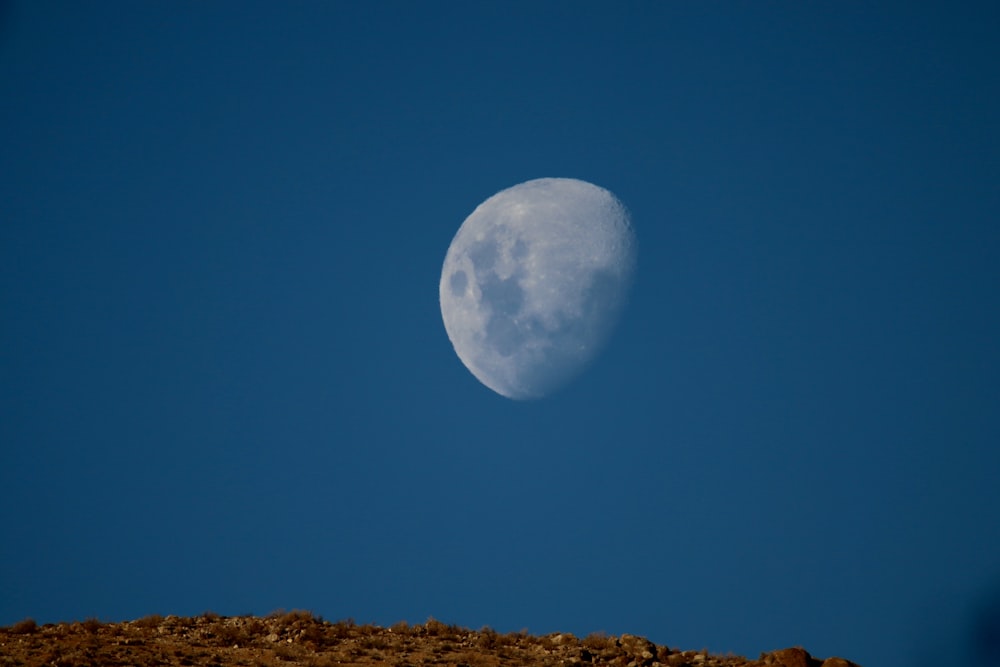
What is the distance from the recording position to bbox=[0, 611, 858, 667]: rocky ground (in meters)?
30.1

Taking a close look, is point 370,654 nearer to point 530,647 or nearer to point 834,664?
point 530,647

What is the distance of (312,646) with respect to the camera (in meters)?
32.2

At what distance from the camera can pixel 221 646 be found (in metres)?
32.3

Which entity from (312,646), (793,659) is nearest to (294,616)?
(312,646)

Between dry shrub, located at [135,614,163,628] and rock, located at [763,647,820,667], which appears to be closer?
rock, located at [763,647,820,667]

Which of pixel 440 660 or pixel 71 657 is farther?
pixel 440 660

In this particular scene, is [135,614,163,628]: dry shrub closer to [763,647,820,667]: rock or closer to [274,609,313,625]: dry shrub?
[274,609,313,625]: dry shrub

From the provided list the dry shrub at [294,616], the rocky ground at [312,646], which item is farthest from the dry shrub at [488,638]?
the dry shrub at [294,616]

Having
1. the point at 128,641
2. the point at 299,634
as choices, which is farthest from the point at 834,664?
the point at 128,641

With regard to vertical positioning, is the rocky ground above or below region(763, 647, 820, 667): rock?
above

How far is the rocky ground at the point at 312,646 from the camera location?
98.7ft

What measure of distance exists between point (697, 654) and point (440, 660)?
871 cm

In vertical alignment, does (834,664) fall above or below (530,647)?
below

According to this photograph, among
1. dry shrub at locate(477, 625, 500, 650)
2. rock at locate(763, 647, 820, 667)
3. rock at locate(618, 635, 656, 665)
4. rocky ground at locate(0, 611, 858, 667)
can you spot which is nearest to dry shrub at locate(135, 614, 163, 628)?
Result: rocky ground at locate(0, 611, 858, 667)
